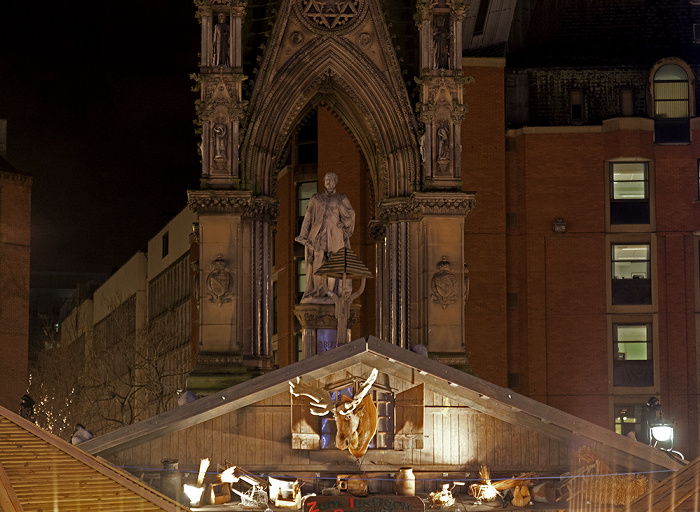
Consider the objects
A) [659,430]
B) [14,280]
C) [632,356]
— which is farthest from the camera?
[14,280]

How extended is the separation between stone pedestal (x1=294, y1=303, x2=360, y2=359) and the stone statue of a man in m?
0.25

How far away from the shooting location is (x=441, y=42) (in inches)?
1602

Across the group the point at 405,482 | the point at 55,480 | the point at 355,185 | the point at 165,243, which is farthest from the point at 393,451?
the point at 165,243

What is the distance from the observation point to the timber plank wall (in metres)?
35.8

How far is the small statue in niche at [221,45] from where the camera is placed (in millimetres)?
40250

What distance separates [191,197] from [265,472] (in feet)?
25.6

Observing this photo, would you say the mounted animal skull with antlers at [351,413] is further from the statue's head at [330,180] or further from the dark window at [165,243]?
the dark window at [165,243]

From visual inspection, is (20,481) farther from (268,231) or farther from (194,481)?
(268,231)

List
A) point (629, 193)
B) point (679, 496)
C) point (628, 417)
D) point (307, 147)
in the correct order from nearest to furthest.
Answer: point (679, 496) < point (628, 417) < point (629, 193) < point (307, 147)

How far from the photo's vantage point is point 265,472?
35.9 m

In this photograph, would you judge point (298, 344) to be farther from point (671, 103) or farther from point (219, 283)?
point (219, 283)

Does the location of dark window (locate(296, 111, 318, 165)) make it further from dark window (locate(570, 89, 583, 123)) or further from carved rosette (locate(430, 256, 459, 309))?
carved rosette (locate(430, 256, 459, 309))

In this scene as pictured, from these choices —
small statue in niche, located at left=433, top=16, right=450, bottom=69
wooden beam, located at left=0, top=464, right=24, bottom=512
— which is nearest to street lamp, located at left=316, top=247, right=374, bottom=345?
small statue in niche, located at left=433, top=16, right=450, bottom=69

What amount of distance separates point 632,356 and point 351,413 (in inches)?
1105
